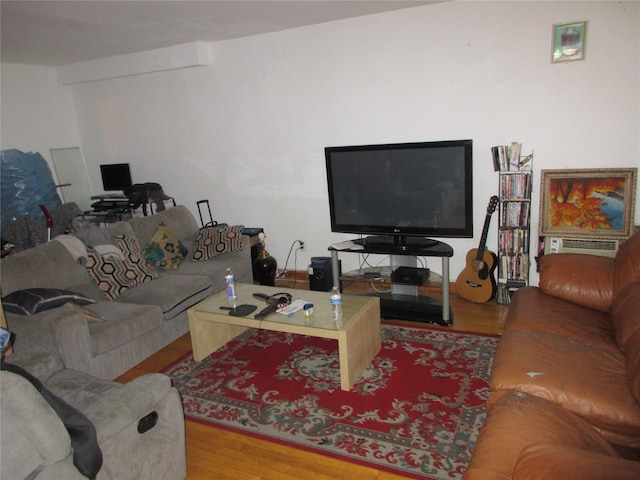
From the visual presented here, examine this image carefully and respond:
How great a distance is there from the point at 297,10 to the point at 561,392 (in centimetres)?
325

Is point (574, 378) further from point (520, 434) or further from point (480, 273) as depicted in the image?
point (480, 273)

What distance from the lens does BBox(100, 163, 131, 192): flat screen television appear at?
18.3ft

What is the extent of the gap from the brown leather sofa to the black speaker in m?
1.82

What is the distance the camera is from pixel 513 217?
376 cm

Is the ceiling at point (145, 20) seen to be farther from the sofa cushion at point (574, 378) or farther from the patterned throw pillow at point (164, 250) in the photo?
the sofa cushion at point (574, 378)

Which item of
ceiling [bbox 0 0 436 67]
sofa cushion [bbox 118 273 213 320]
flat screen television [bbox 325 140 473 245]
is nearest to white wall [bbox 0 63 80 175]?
ceiling [bbox 0 0 436 67]

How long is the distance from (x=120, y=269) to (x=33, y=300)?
0.87 metres

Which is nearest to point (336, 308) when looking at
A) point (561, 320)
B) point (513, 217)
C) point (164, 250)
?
point (561, 320)

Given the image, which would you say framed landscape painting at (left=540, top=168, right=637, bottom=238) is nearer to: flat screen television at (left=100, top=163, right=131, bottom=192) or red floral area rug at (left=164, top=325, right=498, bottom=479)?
red floral area rug at (left=164, top=325, right=498, bottom=479)

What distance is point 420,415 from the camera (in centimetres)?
252

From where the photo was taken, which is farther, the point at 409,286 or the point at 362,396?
the point at 409,286

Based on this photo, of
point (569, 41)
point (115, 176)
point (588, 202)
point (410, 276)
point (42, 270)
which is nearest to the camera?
point (42, 270)

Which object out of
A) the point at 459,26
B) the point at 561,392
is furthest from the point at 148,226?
the point at 561,392

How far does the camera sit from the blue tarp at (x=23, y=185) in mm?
5105
